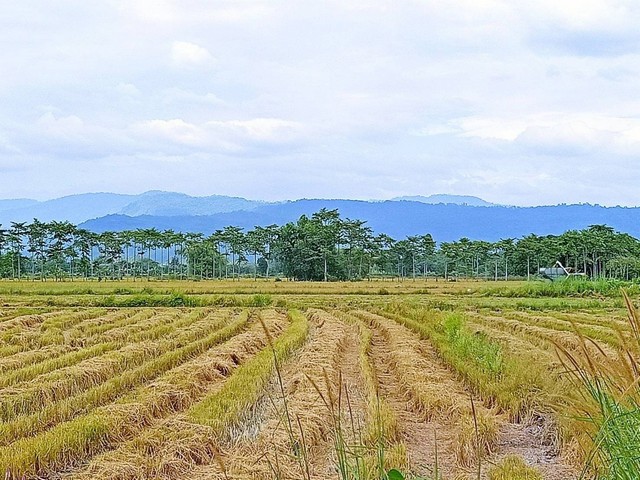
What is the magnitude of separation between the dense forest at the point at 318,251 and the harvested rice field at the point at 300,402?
157ft

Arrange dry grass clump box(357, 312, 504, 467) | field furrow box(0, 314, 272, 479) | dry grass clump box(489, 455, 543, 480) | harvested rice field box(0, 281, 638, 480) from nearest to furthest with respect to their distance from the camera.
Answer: harvested rice field box(0, 281, 638, 480)
dry grass clump box(489, 455, 543, 480)
field furrow box(0, 314, 272, 479)
dry grass clump box(357, 312, 504, 467)

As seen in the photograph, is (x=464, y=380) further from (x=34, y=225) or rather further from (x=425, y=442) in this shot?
(x=34, y=225)

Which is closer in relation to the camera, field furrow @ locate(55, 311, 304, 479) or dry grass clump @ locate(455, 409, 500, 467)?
field furrow @ locate(55, 311, 304, 479)

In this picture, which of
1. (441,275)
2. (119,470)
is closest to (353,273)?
(441,275)

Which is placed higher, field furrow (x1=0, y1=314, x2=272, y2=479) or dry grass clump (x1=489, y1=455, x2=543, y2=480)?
field furrow (x1=0, y1=314, x2=272, y2=479)

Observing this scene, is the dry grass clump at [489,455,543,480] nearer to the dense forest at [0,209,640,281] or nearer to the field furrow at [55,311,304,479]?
the field furrow at [55,311,304,479]

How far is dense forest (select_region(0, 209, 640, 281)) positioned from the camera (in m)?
63.3

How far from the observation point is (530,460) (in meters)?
6.42

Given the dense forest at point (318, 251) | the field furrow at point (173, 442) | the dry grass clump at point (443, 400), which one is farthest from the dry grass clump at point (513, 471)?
the dense forest at point (318, 251)

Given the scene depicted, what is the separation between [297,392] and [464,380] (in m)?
2.60

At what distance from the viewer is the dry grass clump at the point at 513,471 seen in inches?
215

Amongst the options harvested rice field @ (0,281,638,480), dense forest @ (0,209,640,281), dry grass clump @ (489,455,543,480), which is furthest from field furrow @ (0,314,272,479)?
dense forest @ (0,209,640,281)

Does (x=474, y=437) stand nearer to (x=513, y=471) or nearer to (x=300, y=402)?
(x=513, y=471)

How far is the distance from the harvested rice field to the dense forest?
47840 mm
